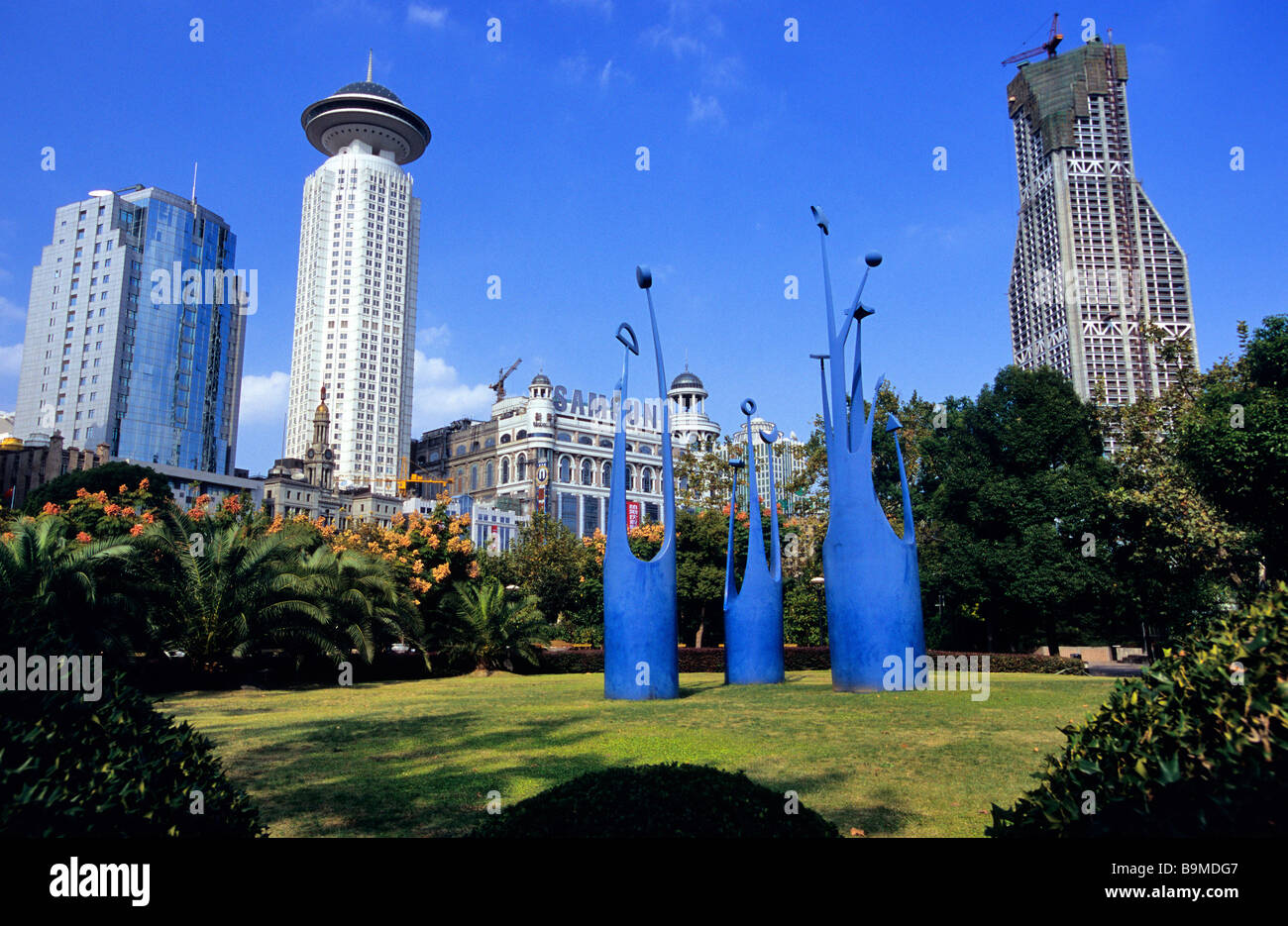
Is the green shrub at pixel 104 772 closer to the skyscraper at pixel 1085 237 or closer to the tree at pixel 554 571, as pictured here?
the tree at pixel 554 571

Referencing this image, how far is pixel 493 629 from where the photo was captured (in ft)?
80.0

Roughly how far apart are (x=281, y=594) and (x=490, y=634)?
22.0ft

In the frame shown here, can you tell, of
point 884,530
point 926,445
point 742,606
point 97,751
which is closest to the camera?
point 97,751

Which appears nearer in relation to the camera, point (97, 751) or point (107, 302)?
point (97, 751)

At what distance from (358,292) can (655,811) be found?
124m

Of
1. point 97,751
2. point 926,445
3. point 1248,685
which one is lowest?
point 97,751

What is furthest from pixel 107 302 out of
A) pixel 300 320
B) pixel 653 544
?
→ pixel 653 544

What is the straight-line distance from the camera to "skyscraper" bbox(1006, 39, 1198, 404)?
8300 cm

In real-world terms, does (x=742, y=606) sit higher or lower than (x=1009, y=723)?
higher

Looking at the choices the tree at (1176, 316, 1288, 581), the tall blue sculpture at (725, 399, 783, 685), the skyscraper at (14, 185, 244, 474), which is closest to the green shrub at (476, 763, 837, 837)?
the tall blue sculpture at (725, 399, 783, 685)

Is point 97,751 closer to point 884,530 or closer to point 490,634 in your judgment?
point 884,530

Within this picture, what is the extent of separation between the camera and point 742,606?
18641mm

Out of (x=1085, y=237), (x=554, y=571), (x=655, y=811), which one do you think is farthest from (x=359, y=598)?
(x=1085, y=237)

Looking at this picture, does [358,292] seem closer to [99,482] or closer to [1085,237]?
[99,482]
